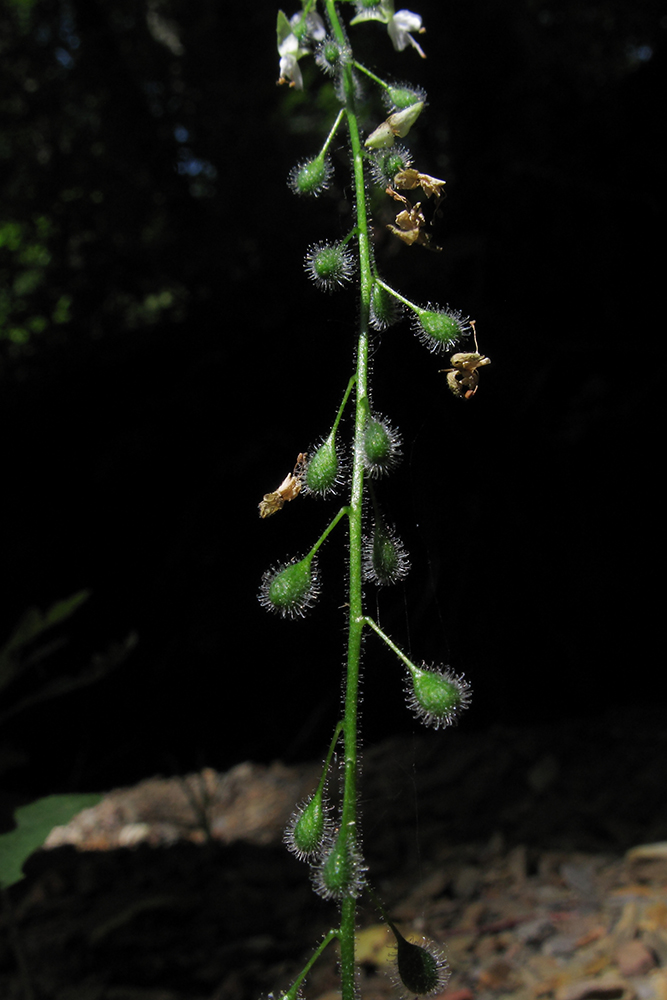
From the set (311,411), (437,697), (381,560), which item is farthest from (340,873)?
(311,411)

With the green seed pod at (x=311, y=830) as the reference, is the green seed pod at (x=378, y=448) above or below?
above

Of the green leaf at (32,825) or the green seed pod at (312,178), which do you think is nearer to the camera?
the green seed pod at (312,178)

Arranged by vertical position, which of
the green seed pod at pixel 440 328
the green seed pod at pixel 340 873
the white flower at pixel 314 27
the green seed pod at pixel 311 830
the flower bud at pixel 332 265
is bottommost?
the green seed pod at pixel 340 873

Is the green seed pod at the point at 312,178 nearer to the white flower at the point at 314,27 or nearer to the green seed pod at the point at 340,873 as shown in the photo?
the white flower at the point at 314,27

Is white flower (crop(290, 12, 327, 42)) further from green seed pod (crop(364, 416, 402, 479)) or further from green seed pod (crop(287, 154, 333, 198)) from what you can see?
green seed pod (crop(364, 416, 402, 479))

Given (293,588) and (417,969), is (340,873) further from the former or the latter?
(293,588)

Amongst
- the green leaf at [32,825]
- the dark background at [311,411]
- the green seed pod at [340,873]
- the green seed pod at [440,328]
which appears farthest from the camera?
the dark background at [311,411]

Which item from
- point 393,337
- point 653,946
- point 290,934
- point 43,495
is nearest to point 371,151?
point 653,946

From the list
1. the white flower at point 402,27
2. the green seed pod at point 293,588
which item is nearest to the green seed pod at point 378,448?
the green seed pod at point 293,588
